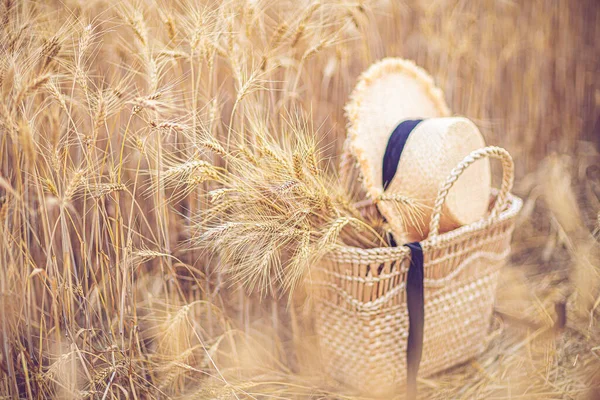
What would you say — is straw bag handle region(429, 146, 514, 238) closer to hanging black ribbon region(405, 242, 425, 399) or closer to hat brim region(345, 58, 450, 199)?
hanging black ribbon region(405, 242, 425, 399)

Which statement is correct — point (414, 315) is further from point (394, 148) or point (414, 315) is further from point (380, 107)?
point (380, 107)

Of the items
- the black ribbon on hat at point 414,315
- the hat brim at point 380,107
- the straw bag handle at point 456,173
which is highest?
the hat brim at point 380,107

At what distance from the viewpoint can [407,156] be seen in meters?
1.46

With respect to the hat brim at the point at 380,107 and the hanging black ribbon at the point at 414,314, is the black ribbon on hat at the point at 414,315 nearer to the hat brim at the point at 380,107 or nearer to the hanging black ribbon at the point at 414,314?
the hanging black ribbon at the point at 414,314

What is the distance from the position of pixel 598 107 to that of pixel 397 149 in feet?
6.06

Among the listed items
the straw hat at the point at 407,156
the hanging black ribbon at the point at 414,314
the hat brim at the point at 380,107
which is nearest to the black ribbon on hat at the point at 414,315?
the hanging black ribbon at the point at 414,314

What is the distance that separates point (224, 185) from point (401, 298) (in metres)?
0.59

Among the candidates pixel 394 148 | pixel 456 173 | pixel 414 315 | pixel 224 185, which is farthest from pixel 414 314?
pixel 224 185

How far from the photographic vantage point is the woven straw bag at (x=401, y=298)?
1244 mm

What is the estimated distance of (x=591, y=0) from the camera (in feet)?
8.79

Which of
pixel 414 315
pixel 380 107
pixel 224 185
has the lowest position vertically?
pixel 414 315

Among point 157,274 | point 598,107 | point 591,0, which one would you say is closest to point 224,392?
point 157,274

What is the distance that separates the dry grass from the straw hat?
15 cm

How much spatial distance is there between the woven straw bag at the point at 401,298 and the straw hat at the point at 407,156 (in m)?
0.10
